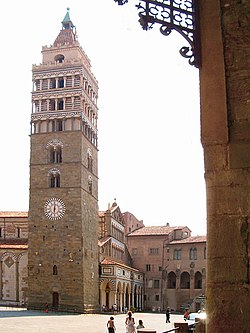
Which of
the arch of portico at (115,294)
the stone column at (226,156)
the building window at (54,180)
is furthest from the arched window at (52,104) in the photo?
the stone column at (226,156)

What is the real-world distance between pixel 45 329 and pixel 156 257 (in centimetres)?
4498

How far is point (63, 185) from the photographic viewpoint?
55219mm

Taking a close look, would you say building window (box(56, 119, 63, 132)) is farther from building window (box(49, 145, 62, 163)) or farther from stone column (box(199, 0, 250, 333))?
stone column (box(199, 0, 250, 333))

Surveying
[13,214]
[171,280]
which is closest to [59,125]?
[13,214]

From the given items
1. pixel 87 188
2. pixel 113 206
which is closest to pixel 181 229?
pixel 113 206

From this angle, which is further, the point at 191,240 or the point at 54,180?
the point at 191,240

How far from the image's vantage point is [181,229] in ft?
256

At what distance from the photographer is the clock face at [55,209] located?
178ft

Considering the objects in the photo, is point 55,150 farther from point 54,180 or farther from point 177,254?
point 177,254

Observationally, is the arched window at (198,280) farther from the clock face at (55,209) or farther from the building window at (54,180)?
the building window at (54,180)

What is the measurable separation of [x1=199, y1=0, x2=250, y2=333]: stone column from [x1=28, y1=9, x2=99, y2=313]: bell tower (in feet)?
152

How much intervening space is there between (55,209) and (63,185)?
2.42 m

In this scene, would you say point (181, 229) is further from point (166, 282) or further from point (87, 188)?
point (87, 188)

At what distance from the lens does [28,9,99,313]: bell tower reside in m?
52.7
